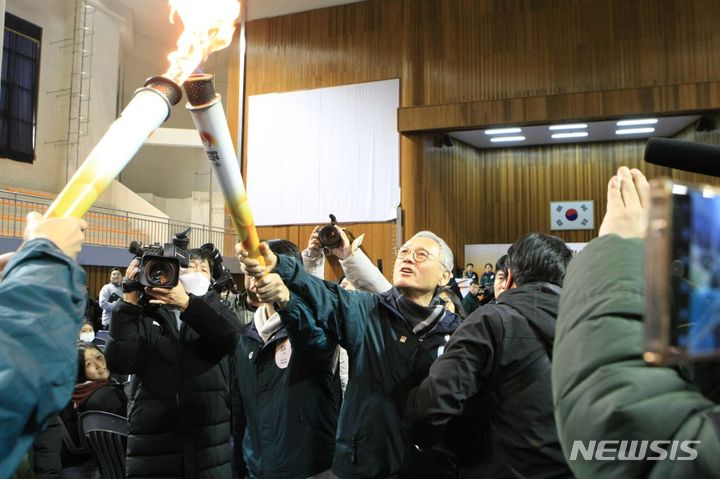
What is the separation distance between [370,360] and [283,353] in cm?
45

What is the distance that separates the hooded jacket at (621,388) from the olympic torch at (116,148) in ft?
3.08

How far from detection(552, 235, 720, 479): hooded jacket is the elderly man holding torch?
137 cm

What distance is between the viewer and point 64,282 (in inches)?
39.2

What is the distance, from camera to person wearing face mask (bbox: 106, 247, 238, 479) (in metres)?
2.47

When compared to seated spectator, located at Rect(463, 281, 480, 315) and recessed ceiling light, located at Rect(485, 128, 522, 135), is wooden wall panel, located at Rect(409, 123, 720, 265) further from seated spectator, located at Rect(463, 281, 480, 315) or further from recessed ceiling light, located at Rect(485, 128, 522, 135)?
seated spectator, located at Rect(463, 281, 480, 315)

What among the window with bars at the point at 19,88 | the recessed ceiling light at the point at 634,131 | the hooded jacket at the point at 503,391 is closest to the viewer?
the hooded jacket at the point at 503,391

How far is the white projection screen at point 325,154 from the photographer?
40.0 ft

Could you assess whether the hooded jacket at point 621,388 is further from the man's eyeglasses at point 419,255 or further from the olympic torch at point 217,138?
the man's eyeglasses at point 419,255

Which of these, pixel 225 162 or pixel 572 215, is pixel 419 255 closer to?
pixel 225 162

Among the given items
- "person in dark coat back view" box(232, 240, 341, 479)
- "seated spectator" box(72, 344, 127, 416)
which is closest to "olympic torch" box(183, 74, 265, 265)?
"person in dark coat back view" box(232, 240, 341, 479)

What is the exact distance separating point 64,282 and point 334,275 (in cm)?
1096

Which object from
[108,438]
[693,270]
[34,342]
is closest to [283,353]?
[108,438]

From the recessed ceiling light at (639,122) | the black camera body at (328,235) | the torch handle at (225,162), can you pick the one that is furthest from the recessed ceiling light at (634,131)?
the torch handle at (225,162)

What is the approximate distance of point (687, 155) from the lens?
2.77 feet
